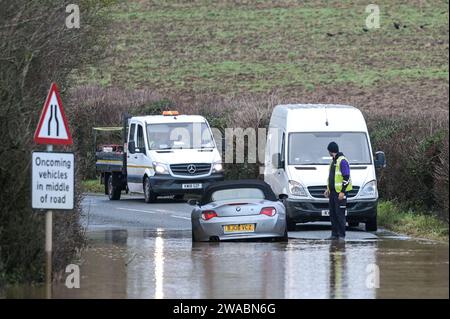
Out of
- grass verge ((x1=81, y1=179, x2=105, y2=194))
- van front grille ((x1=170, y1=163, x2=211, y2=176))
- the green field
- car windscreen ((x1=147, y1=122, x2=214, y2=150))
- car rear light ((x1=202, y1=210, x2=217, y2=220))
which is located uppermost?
the green field

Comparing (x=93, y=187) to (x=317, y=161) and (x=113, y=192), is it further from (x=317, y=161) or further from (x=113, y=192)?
(x=317, y=161)

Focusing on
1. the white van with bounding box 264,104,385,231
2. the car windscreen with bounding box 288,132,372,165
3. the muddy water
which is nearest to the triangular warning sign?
the muddy water

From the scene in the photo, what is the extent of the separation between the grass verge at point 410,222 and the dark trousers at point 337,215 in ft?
5.53

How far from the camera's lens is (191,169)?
127ft

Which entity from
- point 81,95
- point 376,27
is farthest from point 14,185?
point 376,27

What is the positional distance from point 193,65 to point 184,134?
36084 millimetres

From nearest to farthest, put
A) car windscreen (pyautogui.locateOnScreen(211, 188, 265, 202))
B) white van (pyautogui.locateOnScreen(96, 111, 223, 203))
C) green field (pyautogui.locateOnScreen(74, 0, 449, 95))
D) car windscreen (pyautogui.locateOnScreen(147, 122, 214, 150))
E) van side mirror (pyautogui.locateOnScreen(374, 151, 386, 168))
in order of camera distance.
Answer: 1. car windscreen (pyautogui.locateOnScreen(211, 188, 265, 202))
2. van side mirror (pyautogui.locateOnScreen(374, 151, 386, 168))
3. white van (pyautogui.locateOnScreen(96, 111, 223, 203))
4. car windscreen (pyautogui.locateOnScreen(147, 122, 214, 150))
5. green field (pyautogui.locateOnScreen(74, 0, 449, 95))

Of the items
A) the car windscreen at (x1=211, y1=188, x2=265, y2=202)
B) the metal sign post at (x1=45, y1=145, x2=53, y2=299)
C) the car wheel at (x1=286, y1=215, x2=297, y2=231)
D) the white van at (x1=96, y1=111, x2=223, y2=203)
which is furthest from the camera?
the white van at (x1=96, y1=111, x2=223, y2=203)

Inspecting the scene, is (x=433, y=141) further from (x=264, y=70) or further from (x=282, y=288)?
(x=264, y=70)

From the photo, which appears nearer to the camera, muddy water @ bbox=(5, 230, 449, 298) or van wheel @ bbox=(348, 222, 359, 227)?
muddy water @ bbox=(5, 230, 449, 298)

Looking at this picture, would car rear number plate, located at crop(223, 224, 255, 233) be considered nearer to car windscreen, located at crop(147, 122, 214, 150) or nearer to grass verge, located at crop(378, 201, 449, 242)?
grass verge, located at crop(378, 201, 449, 242)

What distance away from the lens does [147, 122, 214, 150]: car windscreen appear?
3925 cm

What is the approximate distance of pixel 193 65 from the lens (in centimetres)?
7531

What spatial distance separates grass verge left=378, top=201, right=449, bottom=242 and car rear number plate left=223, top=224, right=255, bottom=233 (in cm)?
354
